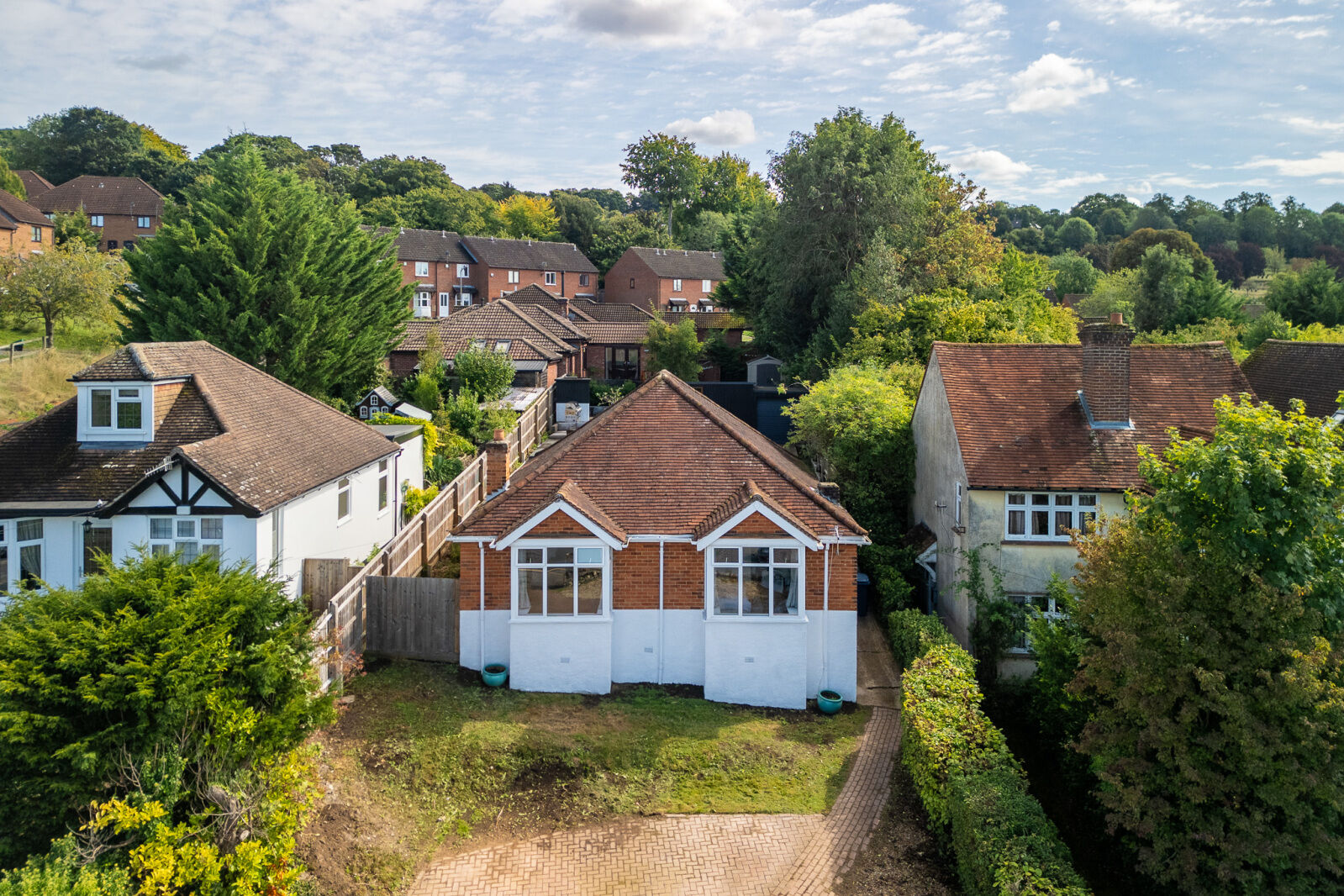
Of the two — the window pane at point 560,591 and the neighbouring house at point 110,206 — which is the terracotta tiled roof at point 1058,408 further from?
the neighbouring house at point 110,206

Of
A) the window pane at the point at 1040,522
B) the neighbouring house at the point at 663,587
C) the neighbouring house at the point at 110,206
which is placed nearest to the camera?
the neighbouring house at the point at 663,587

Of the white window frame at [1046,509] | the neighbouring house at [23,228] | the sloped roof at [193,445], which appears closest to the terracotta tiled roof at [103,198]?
the neighbouring house at [23,228]

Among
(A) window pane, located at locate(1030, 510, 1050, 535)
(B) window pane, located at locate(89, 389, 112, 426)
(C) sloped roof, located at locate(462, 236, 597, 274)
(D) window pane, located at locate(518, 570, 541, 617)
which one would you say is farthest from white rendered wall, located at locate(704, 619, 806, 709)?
(C) sloped roof, located at locate(462, 236, 597, 274)

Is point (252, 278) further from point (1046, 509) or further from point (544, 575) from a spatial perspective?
point (1046, 509)

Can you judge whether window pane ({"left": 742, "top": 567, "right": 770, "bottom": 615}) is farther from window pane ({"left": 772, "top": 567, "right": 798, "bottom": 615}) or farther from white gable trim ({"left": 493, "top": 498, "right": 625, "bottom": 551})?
white gable trim ({"left": 493, "top": 498, "right": 625, "bottom": 551})

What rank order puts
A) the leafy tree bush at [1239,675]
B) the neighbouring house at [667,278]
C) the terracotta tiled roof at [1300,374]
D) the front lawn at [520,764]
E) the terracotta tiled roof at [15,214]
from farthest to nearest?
1. the neighbouring house at [667,278]
2. the terracotta tiled roof at [15,214]
3. the terracotta tiled roof at [1300,374]
4. the front lawn at [520,764]
5. the leafy tree bush at [1239,675]

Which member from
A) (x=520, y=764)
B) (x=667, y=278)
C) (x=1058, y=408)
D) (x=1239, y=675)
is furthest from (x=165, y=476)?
(x=667, y=278)
